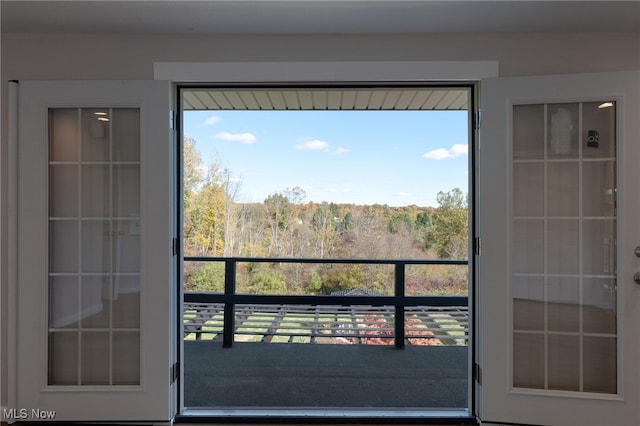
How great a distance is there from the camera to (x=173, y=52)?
2.04m

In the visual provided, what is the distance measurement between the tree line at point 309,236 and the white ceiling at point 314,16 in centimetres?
341

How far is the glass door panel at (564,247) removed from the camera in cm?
196

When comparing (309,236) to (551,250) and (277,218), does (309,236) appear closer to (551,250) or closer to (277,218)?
(277,218)

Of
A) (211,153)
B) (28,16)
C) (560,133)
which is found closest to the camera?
(28,16)

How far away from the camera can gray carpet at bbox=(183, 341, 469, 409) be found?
244cm

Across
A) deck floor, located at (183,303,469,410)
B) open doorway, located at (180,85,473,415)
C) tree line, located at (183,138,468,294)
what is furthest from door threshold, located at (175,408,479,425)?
tree line, located at (183,138,468,294)

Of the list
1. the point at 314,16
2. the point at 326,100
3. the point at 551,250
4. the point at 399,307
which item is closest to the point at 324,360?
the point at 399,307

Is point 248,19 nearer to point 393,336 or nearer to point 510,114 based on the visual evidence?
point 510,114

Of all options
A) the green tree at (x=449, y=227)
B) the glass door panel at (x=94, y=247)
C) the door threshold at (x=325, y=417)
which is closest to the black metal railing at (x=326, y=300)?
the door threshold at (x=325, y=417)

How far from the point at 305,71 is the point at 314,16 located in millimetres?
286

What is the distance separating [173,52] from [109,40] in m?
0.37

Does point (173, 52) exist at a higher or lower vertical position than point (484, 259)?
higher

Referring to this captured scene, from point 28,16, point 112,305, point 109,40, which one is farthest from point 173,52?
point 112,305

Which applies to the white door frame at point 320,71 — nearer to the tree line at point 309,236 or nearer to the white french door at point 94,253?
the white french door at point 94,253
